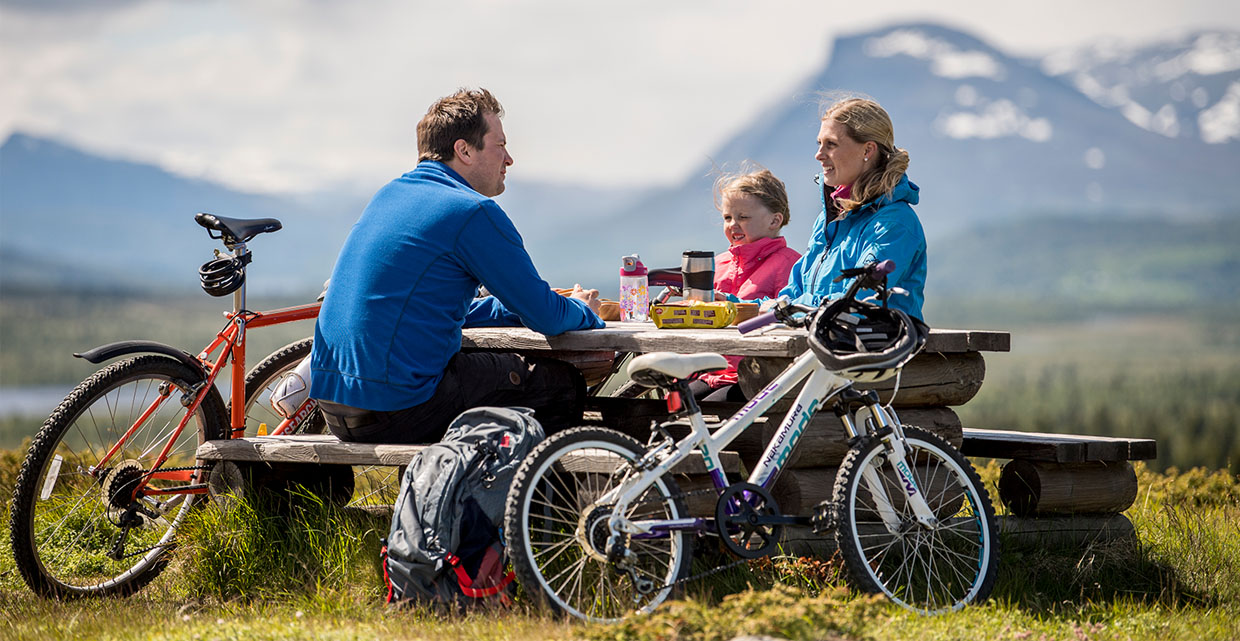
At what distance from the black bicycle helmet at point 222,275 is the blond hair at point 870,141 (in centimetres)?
280

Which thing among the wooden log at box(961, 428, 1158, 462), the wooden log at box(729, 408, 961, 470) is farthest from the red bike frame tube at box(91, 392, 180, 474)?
the wooden log at box(961, 428, 1158, 462)

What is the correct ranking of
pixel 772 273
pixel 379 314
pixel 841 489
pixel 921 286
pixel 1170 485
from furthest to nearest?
1. pixel 1170 485
2. pixel 772 273
3. pixel 921 286
4. pixel 379 314
5. pixel 841 489

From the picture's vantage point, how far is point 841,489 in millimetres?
4266

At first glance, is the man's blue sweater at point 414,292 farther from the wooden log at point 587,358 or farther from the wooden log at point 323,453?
the wooden log at point 587,358

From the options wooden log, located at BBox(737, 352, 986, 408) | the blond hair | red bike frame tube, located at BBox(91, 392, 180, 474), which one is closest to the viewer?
wooden log, located at BBox(737, 352, 986, 408)

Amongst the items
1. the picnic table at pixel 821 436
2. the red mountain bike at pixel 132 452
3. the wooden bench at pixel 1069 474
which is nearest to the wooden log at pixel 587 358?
the picnic table at pixel 821 436

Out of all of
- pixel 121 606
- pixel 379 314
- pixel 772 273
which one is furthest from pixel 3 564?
pixel 772 273

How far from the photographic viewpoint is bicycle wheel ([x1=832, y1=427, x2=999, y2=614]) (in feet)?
14.0

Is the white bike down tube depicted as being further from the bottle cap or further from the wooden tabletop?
the bottle cap

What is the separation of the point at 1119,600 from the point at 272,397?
12.7ft

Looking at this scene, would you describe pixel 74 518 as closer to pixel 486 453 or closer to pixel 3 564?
pixel 3 564

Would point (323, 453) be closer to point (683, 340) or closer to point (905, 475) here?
point (683, 340)

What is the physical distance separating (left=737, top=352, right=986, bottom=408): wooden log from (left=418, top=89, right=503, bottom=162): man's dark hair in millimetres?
1495

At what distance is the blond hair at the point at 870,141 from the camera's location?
5.44 m
